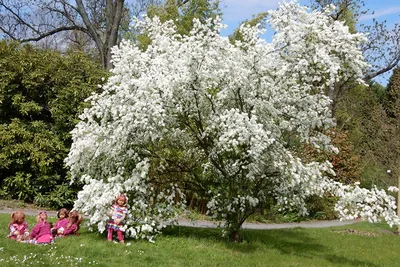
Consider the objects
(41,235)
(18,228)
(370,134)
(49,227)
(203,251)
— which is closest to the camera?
(41,235)

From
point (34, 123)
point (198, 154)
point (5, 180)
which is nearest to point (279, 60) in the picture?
point (198, 154)

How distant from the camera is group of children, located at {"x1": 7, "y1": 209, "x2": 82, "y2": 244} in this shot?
7.55 m

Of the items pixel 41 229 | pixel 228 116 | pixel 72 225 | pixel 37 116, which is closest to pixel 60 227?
pixel 72 225

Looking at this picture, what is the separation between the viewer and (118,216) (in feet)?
25.8

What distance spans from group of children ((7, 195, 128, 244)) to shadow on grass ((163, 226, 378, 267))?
156 centimetres

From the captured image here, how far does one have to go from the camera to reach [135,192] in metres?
8.39

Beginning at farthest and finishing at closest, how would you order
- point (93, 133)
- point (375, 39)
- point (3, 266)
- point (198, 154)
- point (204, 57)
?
point (375, 39), point (198, 154), point (93, 133), point (204, 57), point (3, 266)

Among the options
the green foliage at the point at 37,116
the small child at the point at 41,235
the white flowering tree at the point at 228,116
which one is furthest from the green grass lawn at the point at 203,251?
the green foliage at the point at 37,116

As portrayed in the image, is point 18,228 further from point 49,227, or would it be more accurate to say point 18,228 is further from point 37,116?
point 37,116

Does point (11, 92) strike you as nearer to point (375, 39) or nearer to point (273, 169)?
Answer: point (273, 169)

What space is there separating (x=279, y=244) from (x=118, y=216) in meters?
3.81

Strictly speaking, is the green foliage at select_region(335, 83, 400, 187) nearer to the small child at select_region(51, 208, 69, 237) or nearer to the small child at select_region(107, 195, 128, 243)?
the small child at select_region(107, 195, 128, 243)

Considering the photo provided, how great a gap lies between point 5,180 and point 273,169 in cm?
883

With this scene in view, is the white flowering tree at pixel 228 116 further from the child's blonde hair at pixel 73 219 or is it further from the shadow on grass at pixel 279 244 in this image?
the shadow on grass at pixel 279 244
